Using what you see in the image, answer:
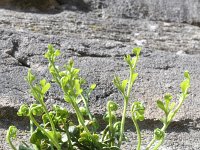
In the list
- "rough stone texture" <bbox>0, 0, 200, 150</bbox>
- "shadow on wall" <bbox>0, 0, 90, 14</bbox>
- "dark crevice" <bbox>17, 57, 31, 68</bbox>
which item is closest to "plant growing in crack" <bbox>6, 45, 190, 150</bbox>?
"rough stone texture" <bbox>0, 0, 200, 150</bbox>

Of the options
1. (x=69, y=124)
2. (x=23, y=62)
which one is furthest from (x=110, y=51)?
(x=69, y=124)

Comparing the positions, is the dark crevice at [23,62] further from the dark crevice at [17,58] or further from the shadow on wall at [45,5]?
the shadow on wall at [45,5]

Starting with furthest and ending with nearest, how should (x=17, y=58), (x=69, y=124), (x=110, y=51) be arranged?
1. (x=110, y=51)
2. (x=17, y=58)
3. (x=69, y=124)

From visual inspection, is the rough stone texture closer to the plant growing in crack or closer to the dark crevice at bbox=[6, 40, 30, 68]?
the dark crevice at bbox=[6, 40, 30, 68]

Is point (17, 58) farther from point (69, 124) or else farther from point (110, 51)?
point (69, 124)

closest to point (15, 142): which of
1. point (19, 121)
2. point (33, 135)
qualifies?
point (19, 121)

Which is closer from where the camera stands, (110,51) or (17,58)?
(17,58)

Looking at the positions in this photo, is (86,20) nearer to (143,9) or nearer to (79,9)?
(79,9)

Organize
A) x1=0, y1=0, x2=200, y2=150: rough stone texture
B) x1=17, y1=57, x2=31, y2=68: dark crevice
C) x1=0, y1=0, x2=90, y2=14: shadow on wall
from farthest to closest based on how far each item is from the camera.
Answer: x1=0, y1=0, x2=90, y2=14: shadow on wall, x1=17, y1=57, x2=31, y2=68: dark crevice, x1=0, y1=0, x2=200, y2=150: rough stone texture
